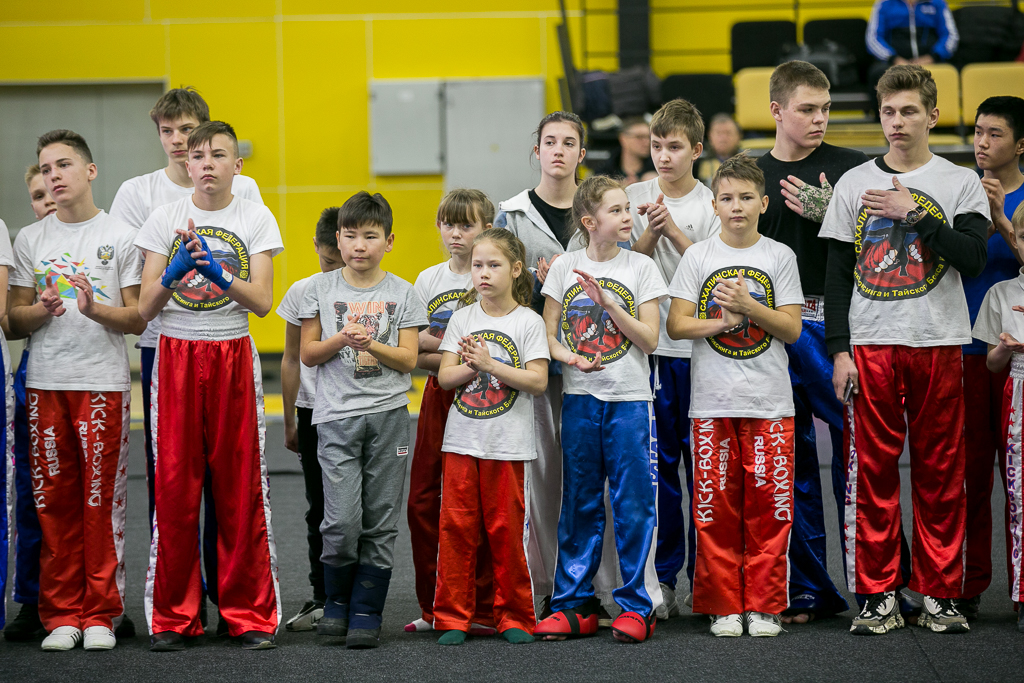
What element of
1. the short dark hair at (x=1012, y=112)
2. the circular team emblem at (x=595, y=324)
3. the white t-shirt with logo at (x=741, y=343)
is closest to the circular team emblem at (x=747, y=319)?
the white t-shirt with logo at (x=741, y=343)

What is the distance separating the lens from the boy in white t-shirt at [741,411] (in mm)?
3055

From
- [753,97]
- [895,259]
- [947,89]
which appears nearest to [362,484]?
[895,259]

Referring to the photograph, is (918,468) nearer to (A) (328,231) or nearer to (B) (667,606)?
(B) (667,606)

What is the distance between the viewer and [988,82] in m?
7.75

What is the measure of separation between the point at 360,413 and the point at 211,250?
695 millimetres

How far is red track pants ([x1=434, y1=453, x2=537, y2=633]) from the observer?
306 cm

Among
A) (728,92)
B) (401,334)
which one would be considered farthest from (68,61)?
(401,334)

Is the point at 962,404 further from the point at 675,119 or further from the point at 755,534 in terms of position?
the point at 675,119

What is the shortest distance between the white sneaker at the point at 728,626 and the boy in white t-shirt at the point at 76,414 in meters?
1.88

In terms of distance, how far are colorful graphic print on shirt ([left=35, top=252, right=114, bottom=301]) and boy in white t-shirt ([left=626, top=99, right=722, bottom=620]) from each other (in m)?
1.73

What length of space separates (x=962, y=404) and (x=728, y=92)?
5.86m

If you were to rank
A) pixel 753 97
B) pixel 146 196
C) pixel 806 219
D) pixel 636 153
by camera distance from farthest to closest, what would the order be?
pixel 753 97 < pixel 636 153 < pixel 146 196 < pixel 806 219

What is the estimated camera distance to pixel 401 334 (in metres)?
3.13

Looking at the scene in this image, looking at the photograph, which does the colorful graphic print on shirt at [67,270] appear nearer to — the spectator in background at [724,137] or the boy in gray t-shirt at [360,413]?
the boy in gray t-shirt at [360,413]
